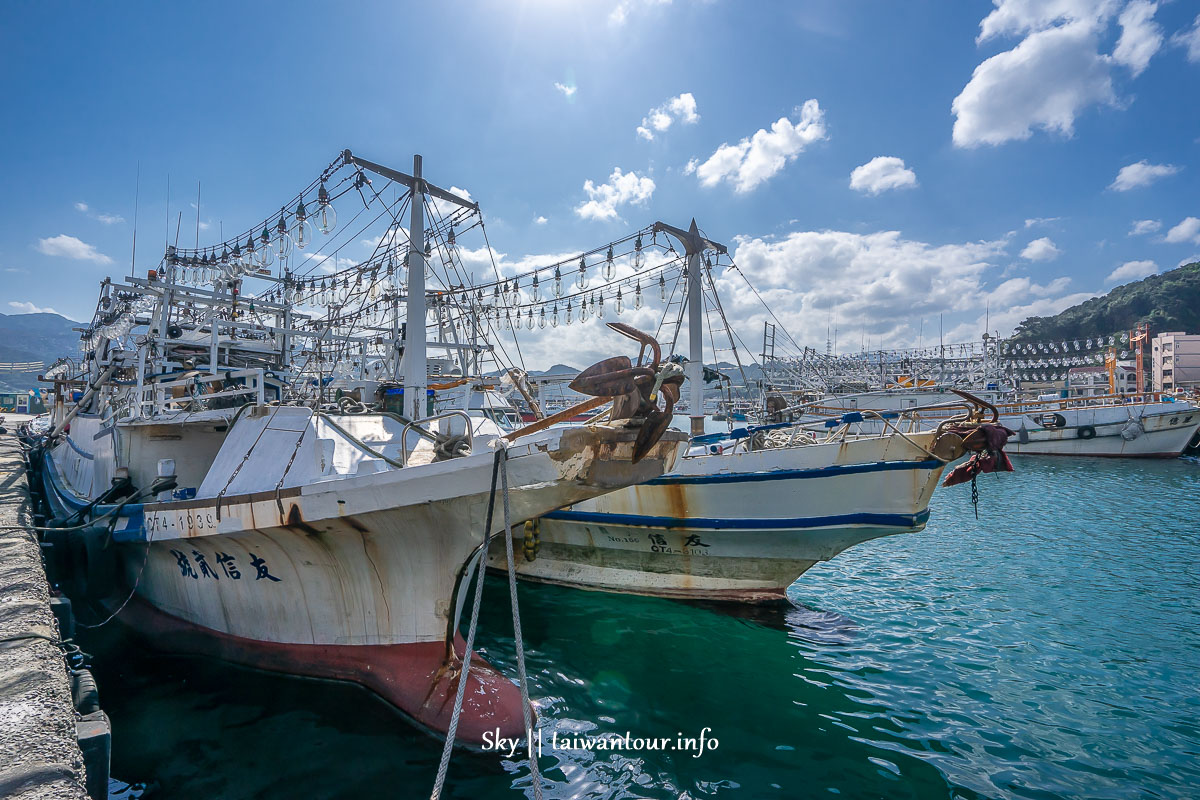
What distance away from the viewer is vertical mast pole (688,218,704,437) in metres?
12.6

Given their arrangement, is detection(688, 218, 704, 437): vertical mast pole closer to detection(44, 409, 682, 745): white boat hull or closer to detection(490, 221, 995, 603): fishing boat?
detection(490, 221, 995, 603): fishing boat

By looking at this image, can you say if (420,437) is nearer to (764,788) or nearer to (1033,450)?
(764,788)

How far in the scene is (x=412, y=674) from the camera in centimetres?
543

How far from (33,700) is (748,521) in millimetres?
7876

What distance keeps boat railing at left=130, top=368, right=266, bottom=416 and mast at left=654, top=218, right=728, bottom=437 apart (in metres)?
8.59

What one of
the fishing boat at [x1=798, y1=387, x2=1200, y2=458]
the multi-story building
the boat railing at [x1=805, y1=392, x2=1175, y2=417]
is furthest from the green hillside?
the fishing boat at [x1=798, y1=387, x2=1200, y2=458]

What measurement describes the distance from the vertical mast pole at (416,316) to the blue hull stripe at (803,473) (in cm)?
449

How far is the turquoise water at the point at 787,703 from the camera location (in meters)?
4.60

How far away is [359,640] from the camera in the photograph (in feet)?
18.8

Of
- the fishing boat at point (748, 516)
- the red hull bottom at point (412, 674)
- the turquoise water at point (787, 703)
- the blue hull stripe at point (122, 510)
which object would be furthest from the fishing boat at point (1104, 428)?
the blue hull stripe at point (122, 510)

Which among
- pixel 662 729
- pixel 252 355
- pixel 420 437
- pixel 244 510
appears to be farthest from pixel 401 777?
pixel 252 355

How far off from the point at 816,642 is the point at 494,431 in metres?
5.54

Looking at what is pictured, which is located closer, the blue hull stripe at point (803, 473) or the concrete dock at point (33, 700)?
the concrete dock at point (33, 700)

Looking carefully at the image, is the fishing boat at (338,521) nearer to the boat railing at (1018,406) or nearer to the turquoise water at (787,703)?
the turquoise water at (787,703)
